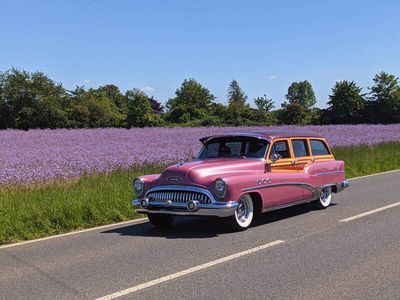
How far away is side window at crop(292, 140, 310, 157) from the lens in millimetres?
10484

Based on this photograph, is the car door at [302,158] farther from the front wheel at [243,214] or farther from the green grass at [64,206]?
the green grass at [64,206]

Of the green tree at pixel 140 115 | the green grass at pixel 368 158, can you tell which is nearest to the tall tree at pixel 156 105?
the green tree at pixel 140 115

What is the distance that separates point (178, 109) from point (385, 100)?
29531 mm

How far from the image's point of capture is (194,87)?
87.1 meters

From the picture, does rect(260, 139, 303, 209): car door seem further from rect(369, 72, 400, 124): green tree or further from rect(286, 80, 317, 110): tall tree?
rect(286, 80, 317, 110): tall tree

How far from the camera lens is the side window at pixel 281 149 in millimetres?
9870

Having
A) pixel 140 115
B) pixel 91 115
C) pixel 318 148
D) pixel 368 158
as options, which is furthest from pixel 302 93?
pixel 318 148

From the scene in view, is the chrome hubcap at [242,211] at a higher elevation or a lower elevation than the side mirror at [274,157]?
lower

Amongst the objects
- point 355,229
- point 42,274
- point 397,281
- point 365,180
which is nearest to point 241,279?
point 397,281

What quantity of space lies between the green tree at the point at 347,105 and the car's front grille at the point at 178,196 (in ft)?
213

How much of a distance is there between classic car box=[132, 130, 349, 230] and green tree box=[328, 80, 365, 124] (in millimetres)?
62296

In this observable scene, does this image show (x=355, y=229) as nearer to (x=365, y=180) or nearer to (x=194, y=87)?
(x=365, y=180)

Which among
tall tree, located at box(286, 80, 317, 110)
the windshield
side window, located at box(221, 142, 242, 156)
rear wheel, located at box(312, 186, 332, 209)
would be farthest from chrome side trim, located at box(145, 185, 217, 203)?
tall tree, located at box(286, 80, 317, 110)

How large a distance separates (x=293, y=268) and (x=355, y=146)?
2060cm
